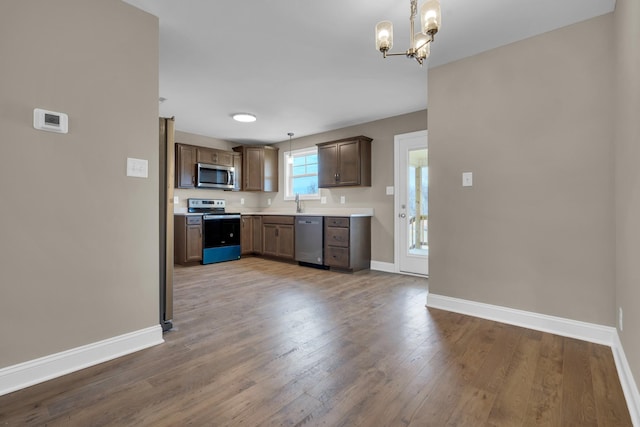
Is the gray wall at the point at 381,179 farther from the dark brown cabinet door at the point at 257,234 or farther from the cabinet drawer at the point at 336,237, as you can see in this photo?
the dark brown cabinet door at the point at 257,234

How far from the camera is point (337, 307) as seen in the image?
2.85 metres

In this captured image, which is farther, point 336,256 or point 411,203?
point 336,256

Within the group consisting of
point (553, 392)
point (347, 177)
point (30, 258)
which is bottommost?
point (553, 392)

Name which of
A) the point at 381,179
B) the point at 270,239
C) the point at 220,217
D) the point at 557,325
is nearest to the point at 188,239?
the point at 220,217

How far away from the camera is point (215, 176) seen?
5.51 m

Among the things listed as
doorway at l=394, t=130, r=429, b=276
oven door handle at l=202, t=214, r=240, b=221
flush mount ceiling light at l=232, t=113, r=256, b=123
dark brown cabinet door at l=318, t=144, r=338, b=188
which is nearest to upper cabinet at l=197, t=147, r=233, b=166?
oven door handle at l=202, t=214, r=240, b=221

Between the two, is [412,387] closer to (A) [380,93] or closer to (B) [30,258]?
(B) [30,258]

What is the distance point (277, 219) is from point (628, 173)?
4456 mm

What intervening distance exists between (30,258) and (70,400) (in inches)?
29.7

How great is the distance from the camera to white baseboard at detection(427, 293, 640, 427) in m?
1.55

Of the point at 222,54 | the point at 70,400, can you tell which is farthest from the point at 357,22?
the point at 70,400

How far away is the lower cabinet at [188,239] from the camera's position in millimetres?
4812

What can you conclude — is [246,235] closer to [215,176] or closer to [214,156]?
[215,176]

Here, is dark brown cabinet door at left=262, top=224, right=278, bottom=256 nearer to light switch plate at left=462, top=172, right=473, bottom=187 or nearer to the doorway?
the doorway
